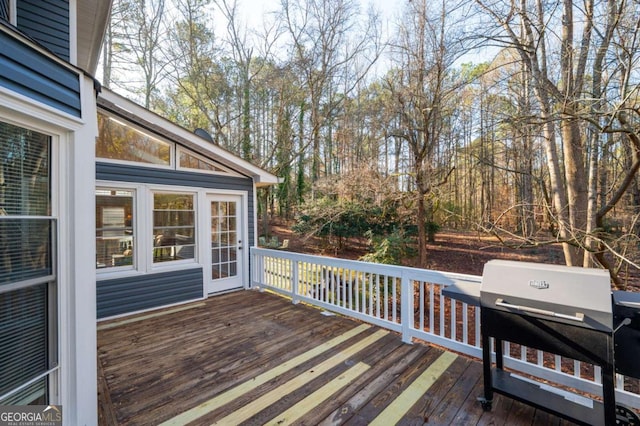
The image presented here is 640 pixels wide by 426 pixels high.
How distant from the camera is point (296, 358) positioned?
2.83 meters

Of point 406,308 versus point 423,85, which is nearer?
point 406,308

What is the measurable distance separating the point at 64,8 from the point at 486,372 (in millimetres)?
4949

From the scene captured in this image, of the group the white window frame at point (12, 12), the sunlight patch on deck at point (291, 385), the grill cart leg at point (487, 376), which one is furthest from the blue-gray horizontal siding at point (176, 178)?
the grill cart leg at point (487, 376)

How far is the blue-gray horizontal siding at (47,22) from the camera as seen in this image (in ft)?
8.48

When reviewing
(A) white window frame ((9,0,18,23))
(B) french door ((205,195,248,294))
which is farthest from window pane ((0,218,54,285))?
(B) french door ((205,195,248,294))

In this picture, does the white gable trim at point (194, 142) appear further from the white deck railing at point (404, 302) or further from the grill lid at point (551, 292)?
the grill lid at point (551, 292)

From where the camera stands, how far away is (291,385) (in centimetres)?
240

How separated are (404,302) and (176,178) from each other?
12.8 ft

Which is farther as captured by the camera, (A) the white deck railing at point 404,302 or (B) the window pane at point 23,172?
(A) the white deck railing at point 404,302

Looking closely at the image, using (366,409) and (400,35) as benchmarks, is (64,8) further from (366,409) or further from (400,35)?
(400,35)

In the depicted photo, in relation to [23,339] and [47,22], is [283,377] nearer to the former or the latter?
[23,339]

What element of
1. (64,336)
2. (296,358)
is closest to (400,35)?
(296,358)

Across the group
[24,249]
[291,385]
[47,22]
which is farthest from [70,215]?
[47,22]

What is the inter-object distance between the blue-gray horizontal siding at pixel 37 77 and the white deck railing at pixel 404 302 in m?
3.05
